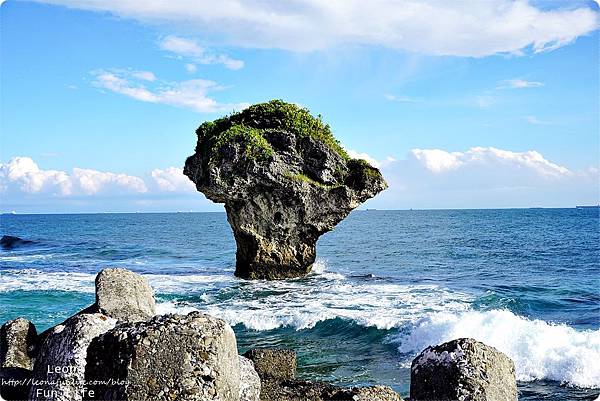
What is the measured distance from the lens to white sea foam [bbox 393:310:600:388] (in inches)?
529

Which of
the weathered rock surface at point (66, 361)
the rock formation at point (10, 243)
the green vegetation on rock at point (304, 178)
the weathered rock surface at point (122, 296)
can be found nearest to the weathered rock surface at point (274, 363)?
the weathered rock surface at point (122, 296)

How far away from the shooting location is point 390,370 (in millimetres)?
13930

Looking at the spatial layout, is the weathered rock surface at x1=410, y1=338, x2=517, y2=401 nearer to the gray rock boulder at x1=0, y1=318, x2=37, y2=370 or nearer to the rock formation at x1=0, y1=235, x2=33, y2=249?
the gray rock boulder at x1=0, y1=318, x2=37, y2=370

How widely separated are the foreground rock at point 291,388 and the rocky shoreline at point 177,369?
0.06ft

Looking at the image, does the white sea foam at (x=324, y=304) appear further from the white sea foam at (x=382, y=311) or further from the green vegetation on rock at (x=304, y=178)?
the green vegetation on rock at (x=304, y=178)

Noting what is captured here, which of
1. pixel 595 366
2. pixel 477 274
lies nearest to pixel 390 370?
pixel 595 366

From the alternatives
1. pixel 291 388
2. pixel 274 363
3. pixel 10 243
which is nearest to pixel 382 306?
pixel 274 363

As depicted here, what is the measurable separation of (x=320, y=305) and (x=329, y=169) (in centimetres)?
860

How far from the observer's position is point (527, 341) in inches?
600

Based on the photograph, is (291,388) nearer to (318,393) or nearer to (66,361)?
(318,393)

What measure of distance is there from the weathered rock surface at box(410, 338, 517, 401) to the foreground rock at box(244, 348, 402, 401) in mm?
400

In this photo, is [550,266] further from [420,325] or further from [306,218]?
[420,325]

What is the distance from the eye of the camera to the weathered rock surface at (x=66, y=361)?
20.9ft

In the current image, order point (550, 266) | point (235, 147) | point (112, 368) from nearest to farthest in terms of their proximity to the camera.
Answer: point (112, 368)
point (235, 147)
point (550, 266)
